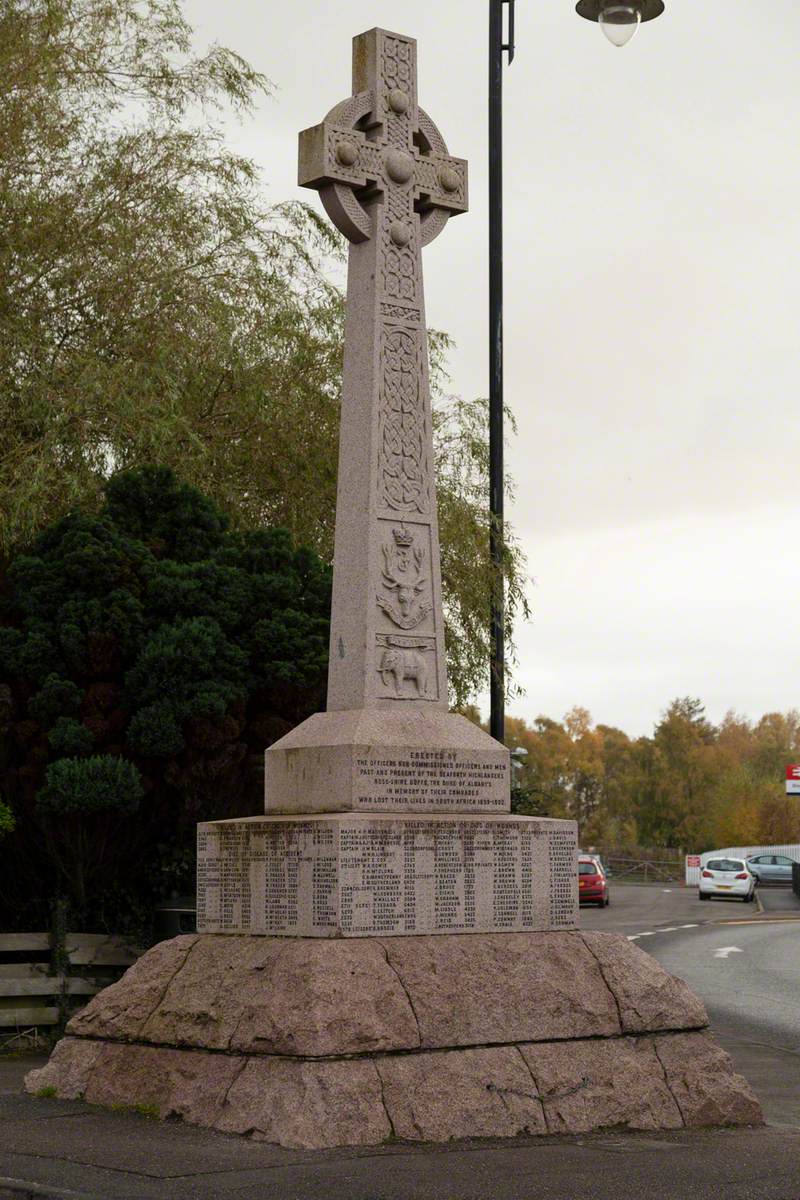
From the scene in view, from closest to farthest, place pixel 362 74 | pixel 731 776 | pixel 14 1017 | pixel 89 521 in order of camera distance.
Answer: pixel 362 74, pixel 14 1017, pixel 89 521, pixel 731 776

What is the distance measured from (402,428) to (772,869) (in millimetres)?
62007

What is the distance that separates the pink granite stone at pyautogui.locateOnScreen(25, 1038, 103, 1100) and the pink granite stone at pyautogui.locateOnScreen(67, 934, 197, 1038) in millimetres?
90

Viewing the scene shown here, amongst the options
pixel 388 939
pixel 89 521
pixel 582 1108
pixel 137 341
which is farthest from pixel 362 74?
pixel 137 341

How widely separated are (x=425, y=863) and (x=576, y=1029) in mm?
1308

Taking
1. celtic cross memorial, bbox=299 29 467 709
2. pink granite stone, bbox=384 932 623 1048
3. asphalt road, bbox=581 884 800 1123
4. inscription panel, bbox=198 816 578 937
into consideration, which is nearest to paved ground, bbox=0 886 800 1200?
pink granite stone, bbox=384 932 623 1048

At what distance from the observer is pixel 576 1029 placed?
1095 centimetres

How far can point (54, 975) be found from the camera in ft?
47.8

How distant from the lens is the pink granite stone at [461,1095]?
9.97m

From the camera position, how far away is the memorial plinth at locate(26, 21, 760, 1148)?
33.3 ft

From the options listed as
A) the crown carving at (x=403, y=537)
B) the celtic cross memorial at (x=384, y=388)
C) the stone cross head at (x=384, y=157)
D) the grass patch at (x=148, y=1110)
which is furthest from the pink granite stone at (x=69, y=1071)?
the stone cross head at (x=384, y=157)

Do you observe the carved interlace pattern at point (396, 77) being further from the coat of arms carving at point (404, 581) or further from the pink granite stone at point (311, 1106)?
the pink granite stone at point (311, 1106)

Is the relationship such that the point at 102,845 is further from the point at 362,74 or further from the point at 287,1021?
the point at 362,74

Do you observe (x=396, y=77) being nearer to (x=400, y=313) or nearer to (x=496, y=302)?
(x=400, y=313)

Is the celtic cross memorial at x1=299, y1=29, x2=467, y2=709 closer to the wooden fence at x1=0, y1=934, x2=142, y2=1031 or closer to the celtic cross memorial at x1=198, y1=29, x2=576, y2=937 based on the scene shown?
the celtic cross memorial at x1=198, y1=29, x2=576, y2=937
